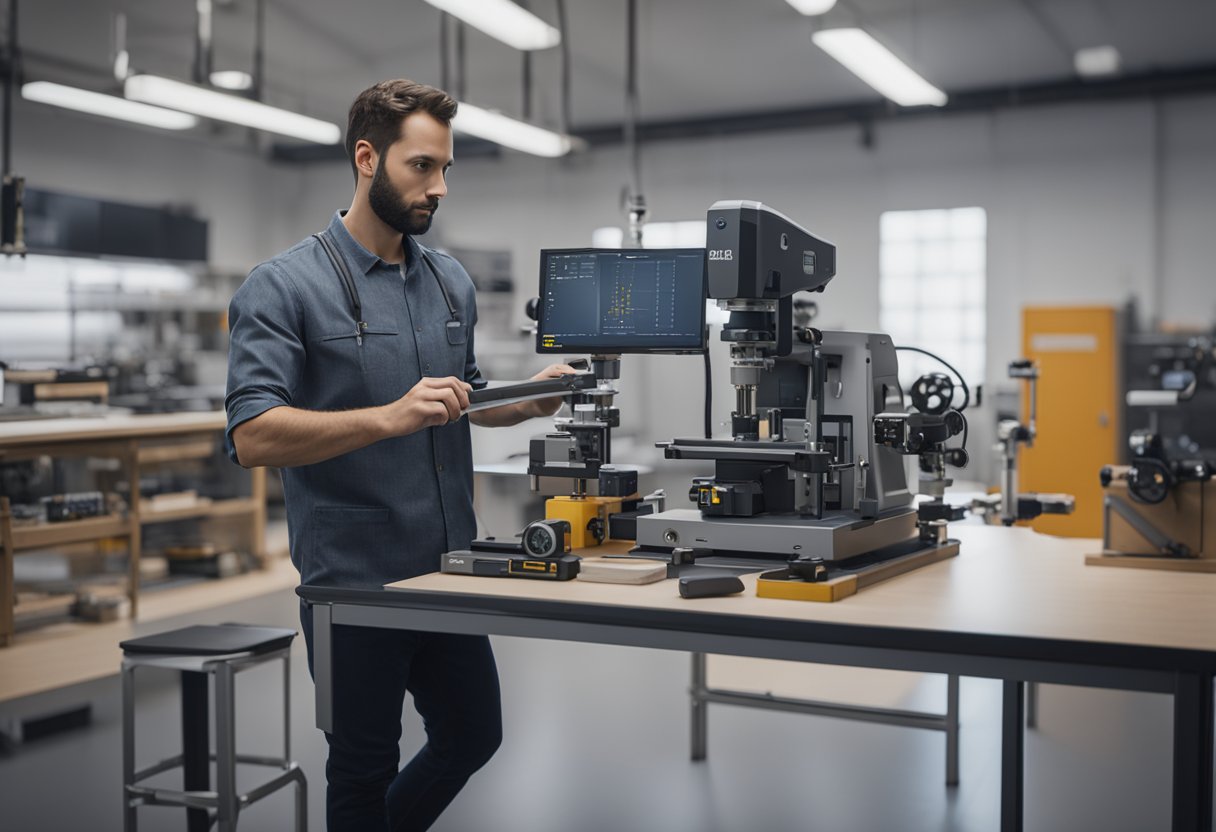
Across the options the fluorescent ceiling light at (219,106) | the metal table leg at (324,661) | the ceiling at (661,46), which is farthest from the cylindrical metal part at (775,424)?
the ceiling at (661,46)

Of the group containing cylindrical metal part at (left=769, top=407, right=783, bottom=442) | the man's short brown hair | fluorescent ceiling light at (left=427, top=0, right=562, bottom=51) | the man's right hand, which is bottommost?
cylindrical metal part at (left=769, top=407, right=783, bottom=442)

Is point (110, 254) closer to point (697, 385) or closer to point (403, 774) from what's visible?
point (697, 385)

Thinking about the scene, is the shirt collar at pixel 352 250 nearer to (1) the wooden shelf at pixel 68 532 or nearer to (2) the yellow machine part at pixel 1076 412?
(1) the wooden shelf at pixel 68 532

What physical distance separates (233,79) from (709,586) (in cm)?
637

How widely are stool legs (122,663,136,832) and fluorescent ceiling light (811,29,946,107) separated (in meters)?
3.66

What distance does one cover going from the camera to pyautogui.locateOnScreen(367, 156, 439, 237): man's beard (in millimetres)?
2053

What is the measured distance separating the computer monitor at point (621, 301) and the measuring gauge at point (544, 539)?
41 cm

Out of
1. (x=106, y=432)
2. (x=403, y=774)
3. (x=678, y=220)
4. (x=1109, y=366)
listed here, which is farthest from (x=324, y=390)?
(x=678, y=220)

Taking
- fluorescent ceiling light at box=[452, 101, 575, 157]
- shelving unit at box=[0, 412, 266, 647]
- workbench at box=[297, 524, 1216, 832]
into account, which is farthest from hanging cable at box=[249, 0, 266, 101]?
workbench at box=[297, 524, 1216, 832]

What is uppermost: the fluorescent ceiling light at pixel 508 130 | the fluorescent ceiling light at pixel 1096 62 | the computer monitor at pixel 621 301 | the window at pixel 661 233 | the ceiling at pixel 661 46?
the ceiling at pixel 661 46

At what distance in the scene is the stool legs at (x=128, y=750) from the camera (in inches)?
99.9

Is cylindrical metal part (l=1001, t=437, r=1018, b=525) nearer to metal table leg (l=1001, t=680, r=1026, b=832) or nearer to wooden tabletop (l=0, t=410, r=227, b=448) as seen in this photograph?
metal table leg (l=1001, t=680, r=1026, b=832)

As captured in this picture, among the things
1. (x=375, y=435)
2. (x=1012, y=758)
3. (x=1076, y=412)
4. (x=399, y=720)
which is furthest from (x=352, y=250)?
(x=1076, y=412)

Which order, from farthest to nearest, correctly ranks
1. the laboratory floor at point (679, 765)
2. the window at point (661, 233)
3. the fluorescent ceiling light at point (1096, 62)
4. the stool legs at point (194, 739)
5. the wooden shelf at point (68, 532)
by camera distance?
1. the window at point (661, 233)
2. the fluorescent ceiling light at point (1096, 62)
3. the wooden shelf at point (68, 532)
4. the laboratory floor at point (679, 765)
5. the stool legs at point (194, 739)
